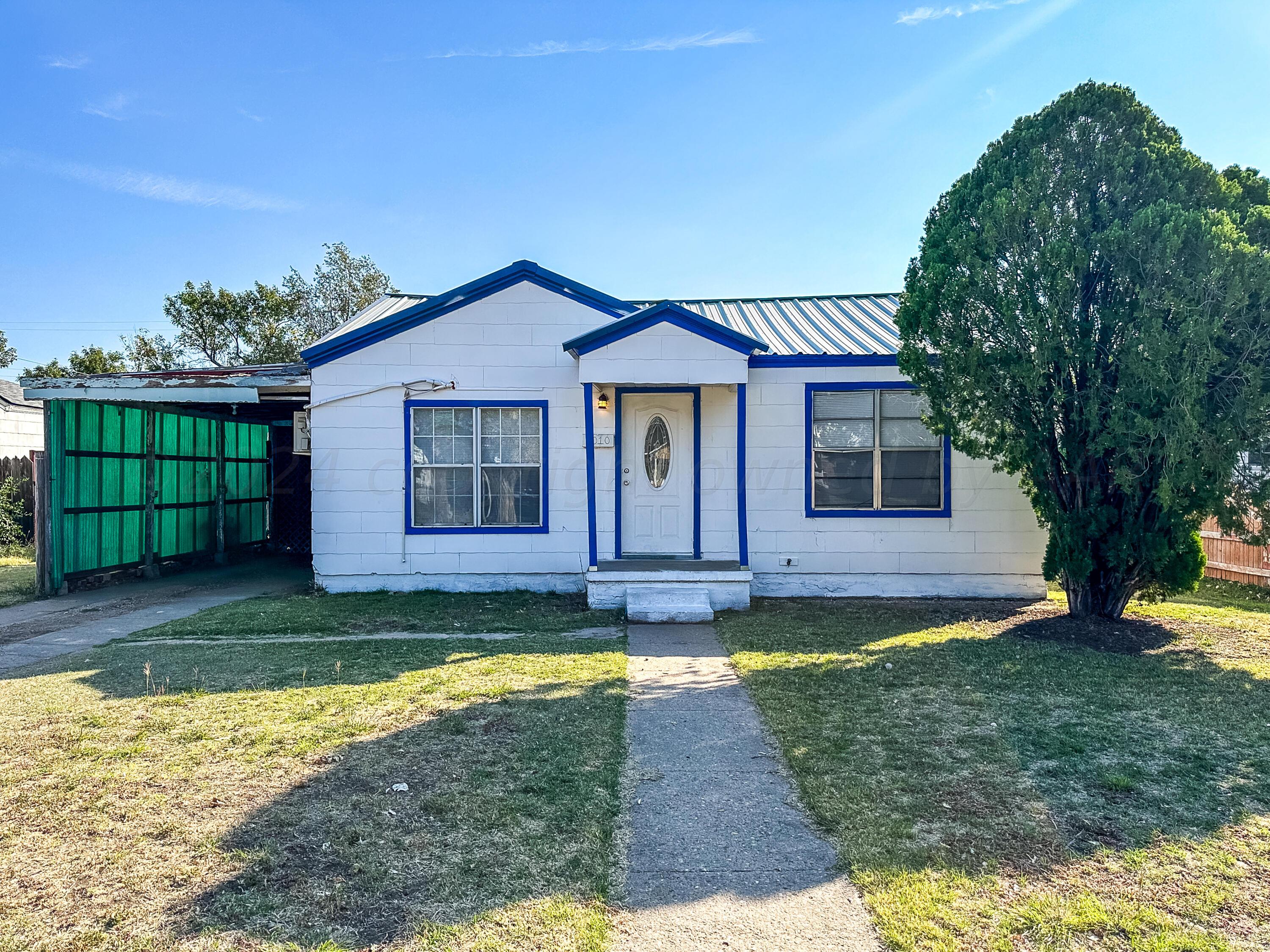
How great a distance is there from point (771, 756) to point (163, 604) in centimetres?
845

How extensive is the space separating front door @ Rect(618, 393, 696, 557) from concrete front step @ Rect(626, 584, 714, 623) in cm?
127

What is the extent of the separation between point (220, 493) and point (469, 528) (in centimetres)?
643

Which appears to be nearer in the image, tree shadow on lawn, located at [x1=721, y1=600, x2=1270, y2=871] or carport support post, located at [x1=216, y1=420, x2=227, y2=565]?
tree shadow on lawn, located at [x1=721, y1=600, x2=1270, y2=871]

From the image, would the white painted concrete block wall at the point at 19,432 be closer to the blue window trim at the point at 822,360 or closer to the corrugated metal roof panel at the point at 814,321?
the corrugated metal roof panel at the point at 814,321

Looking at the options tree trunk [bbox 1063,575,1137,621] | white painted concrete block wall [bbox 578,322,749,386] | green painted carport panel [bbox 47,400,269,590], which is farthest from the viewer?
green painted carport panel [bbox 47,400,269,590]

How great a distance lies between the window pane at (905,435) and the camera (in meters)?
10.2

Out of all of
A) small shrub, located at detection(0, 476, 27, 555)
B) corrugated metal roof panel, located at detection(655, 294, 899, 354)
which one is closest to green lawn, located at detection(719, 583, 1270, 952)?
corrugated metal roof panel, located at detection(655, 294, 899, 354)

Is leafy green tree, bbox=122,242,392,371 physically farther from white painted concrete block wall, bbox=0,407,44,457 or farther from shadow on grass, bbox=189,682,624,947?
shadow on grass, bbox=189,682,624,947

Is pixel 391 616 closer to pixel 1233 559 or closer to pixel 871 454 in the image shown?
pixel 871 454

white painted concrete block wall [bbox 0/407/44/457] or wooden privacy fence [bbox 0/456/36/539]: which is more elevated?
white painted concrete block wall [bbox 0/407/44/457]

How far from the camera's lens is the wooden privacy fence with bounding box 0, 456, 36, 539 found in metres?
16.5

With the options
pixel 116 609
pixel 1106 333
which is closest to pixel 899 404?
pixel 1106 333

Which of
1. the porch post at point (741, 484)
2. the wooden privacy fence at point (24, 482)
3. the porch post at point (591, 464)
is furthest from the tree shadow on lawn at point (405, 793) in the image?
the wooden privacy fence at point (24, 482)

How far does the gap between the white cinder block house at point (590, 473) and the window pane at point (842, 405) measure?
0.02 meters
